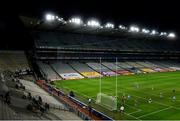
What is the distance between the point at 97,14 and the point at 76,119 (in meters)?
37.8

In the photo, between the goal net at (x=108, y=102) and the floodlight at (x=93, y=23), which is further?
the floodlight at (x=93, y=23)

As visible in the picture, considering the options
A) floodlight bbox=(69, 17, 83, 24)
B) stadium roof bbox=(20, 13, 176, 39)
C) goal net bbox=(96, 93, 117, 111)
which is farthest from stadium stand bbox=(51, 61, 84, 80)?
goal net bbox=(96, 93, 117, 111)

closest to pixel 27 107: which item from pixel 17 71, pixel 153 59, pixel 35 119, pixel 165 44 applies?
pixel 35 119

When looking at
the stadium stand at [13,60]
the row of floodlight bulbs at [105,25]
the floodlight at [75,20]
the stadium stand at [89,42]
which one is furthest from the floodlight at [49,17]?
the stadium stand at [13,60]

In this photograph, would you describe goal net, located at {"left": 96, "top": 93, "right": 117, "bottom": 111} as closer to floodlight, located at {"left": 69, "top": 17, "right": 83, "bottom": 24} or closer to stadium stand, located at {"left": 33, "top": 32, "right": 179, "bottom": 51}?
floodlight, located at {"left": 69, "top": 17, "right": 83, "bottom": 24}

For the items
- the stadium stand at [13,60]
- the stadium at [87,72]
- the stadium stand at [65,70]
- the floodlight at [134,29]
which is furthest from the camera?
the floodlight at [134,29]

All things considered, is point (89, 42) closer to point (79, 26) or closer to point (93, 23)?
point (79, 26)

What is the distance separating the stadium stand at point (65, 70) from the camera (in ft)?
182

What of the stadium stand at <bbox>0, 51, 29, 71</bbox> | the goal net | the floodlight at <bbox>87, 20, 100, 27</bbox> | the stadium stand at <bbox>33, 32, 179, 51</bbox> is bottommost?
the goal net

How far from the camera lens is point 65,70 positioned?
194ft

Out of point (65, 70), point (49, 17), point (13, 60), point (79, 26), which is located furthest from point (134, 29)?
point (13, 60)

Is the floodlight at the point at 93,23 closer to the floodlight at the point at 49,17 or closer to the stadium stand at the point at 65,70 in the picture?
the floodlight at the point at 49,17

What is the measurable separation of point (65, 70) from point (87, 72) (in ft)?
18.2

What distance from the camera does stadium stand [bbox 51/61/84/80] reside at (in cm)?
5553
